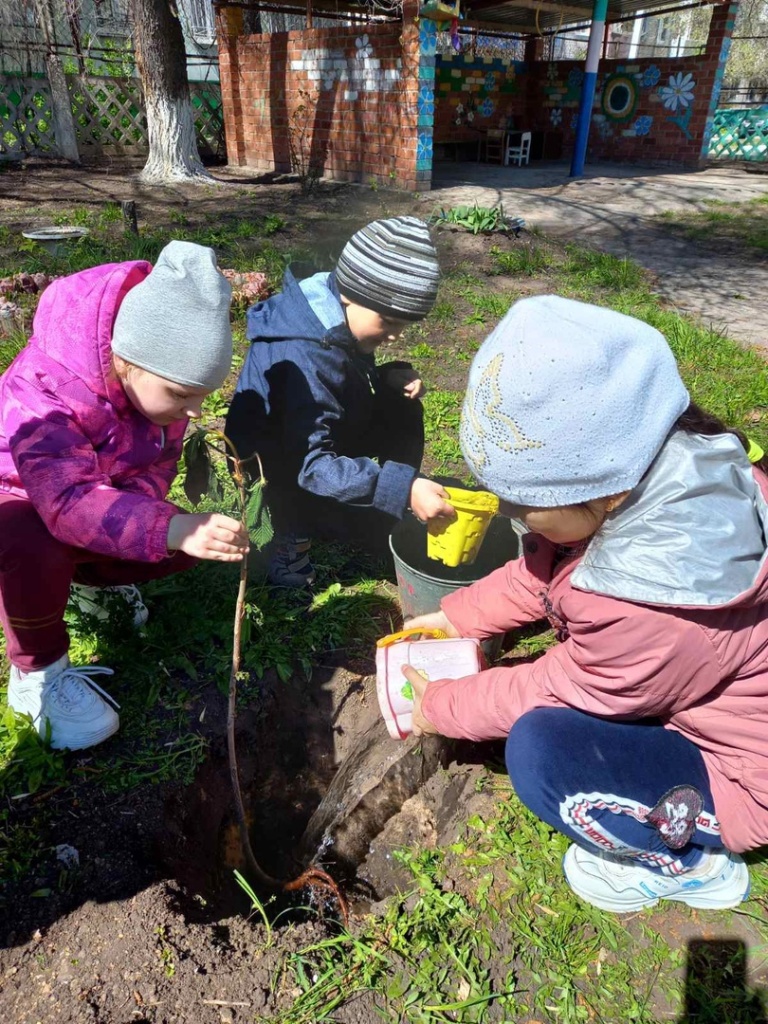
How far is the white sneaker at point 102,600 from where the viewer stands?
218cm

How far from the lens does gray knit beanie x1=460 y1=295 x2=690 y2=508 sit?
1114mm

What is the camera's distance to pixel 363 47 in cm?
869

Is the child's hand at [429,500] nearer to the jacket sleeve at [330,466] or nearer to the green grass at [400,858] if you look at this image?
the jacket sleeve at [330,466]

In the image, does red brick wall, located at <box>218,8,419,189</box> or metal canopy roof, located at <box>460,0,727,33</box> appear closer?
red brick wall, located at <box>218,8,419,189</box>

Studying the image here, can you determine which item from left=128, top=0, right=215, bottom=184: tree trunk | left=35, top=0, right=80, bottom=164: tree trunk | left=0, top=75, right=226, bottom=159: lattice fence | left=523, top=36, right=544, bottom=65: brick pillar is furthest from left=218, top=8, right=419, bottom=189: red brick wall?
left=523, top=36, right=544, bottom=65: brick pillar

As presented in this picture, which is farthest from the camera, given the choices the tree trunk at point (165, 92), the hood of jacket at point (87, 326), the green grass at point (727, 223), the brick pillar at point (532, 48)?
the brick pillar at point (532, 48)

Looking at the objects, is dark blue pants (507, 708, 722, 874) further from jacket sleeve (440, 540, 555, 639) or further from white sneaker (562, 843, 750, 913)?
jacket sleeve (440, 540, 555, 639)

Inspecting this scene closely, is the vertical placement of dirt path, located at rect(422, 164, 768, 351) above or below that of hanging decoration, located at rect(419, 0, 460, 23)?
below

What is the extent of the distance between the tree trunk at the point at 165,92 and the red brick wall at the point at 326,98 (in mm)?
1612

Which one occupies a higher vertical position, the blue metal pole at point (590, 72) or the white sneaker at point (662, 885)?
the blue metal pole at point (590, 72)

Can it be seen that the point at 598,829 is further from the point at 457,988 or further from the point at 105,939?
the point at 105,939

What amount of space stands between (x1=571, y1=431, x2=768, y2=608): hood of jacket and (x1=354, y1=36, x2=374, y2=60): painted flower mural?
9335 mm

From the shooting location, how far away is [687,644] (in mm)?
1261

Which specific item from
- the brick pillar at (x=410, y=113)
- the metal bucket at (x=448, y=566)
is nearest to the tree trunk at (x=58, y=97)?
the brick pillar at (x=410, y=113)
